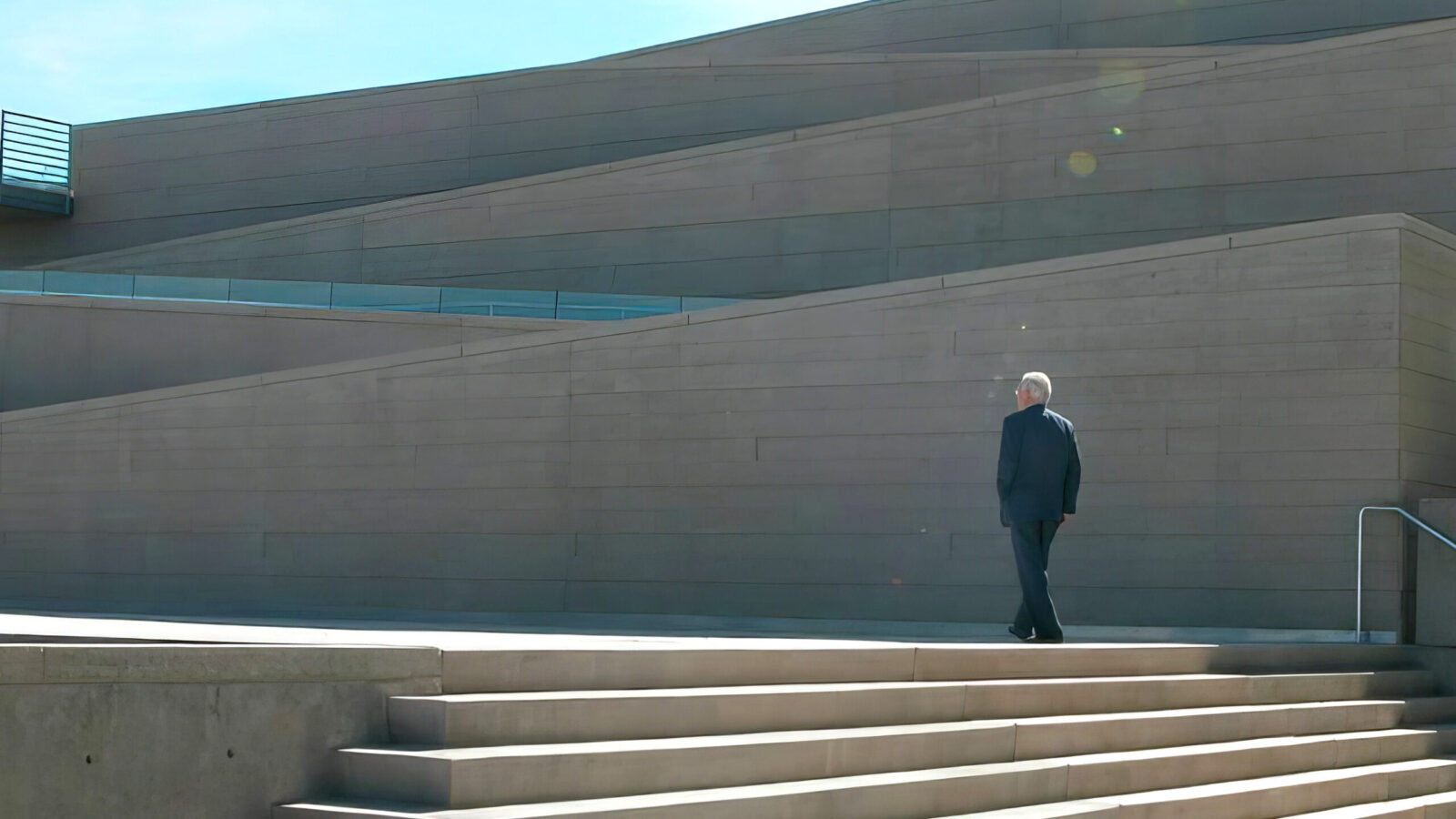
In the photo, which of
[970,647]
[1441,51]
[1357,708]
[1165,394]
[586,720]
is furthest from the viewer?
[1441,51]

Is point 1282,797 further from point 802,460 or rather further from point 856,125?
point 856,125

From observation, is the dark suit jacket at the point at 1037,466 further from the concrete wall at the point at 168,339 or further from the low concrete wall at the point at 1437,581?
the concrete wall at the point at 168,339

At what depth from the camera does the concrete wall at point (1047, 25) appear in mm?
21125

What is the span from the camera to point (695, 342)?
1387 cm

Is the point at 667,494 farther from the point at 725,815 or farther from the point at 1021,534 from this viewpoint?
the point at 725,815

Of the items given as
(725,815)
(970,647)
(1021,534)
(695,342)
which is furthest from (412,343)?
(725,815)

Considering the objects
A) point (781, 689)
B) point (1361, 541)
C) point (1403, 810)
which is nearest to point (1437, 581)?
point (1361, 541)

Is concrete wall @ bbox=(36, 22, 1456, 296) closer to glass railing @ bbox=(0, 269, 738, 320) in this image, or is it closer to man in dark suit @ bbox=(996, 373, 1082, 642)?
glass railing @ bbox=(0, 269, 738, 320)

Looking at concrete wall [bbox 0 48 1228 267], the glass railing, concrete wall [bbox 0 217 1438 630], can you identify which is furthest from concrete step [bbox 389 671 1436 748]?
concrete wall [bbox 0 48 1228 267]

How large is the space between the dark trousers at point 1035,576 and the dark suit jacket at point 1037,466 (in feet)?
0.27

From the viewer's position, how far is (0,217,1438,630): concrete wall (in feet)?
39.5

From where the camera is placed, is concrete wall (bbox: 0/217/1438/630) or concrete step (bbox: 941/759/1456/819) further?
concrete wall (bbox: 0/217/1438/630)

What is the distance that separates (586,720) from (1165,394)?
7641 mm

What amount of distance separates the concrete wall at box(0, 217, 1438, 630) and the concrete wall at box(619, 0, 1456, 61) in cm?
989
